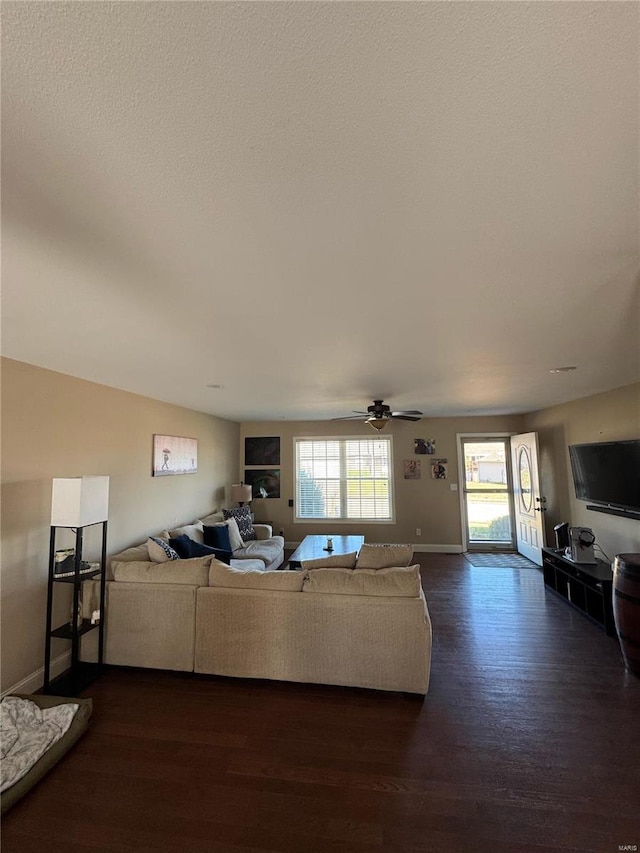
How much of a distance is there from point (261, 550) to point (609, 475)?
428 cm

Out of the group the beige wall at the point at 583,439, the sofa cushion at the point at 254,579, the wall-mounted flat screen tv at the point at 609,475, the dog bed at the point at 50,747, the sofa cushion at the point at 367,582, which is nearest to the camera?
the dog bed at the point at 50,747

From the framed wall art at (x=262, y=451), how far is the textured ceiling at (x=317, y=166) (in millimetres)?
4996

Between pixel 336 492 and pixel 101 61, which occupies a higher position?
pixel 101 61

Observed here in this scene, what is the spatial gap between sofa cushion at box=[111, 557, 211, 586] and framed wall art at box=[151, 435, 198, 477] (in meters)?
1.43

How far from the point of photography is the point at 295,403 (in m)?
4.95

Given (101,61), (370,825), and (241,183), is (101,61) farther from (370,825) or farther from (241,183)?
(370,825)

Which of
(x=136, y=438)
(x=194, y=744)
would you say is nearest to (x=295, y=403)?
(x=136, y=438)

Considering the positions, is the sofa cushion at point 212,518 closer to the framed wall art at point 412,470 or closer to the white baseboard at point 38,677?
the white baseboard at point 38,677

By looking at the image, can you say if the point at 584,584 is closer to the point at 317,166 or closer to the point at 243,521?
the point at 243,521

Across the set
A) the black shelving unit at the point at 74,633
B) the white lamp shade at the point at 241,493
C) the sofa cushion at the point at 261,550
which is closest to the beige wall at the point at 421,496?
the white lamp shade at the point at 241,493

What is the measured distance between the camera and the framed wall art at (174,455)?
172 inches

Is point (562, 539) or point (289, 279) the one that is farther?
point (562, 539)

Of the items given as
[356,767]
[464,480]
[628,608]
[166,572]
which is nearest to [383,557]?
[356,767]

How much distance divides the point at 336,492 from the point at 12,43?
261 inches
